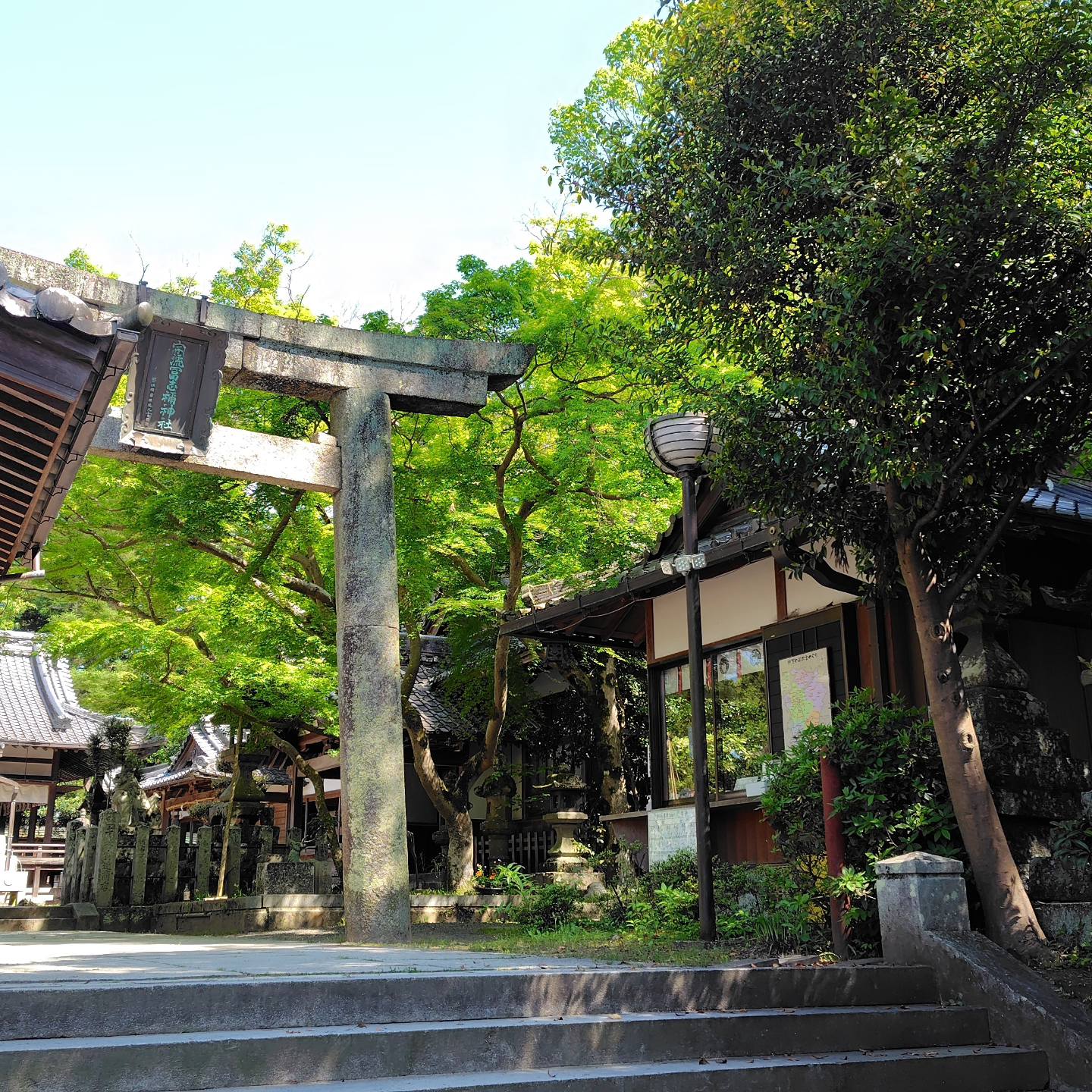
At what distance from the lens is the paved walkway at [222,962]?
18.6 feet

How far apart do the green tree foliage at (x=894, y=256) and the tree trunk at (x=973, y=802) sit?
15mm

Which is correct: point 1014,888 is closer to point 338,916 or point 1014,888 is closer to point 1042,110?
point 1042,110

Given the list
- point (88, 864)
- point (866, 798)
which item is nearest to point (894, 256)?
point (866, 798)

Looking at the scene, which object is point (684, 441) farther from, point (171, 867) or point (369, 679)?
point (171, 867)

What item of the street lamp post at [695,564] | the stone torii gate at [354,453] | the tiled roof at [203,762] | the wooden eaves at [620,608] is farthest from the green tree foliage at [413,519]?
the tiled roof at [203,762]

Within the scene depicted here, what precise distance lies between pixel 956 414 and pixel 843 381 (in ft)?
3.16

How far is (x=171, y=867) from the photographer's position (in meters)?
19.4

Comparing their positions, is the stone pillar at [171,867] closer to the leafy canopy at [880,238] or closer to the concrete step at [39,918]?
the concrete step at [39,918]

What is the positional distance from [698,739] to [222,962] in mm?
4275

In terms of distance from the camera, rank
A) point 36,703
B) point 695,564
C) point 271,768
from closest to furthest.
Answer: point 695,564
point 271,768
point 36,703

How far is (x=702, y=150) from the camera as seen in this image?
882cm

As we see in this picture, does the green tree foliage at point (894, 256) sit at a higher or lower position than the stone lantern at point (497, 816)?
higher

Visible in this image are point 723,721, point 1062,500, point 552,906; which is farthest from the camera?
point 552,906

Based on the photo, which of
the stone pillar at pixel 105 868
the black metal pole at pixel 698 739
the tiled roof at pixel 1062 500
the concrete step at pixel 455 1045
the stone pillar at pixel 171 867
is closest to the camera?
the concrete step at pixel 455 1045
